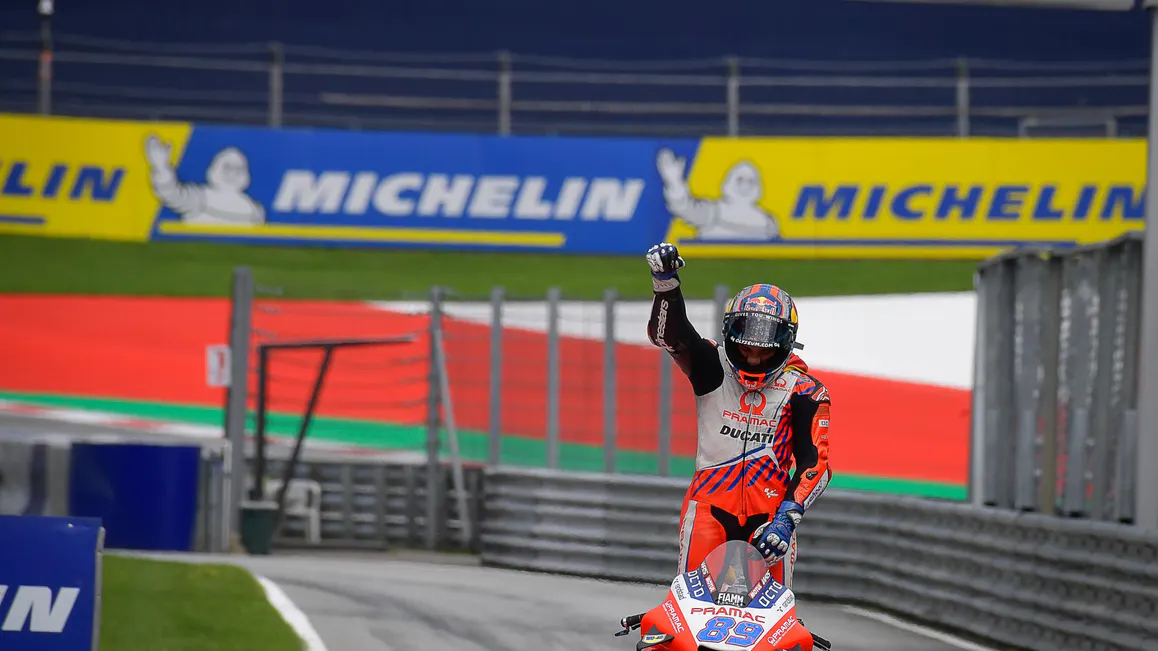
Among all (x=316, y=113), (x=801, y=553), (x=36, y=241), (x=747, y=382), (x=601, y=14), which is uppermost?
(x=601, y=14)

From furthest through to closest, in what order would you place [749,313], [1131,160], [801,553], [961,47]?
1. [961,47]
2. [1131,160]
3. [801,553]
4. [749,313]

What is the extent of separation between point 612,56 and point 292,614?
55.1 ft

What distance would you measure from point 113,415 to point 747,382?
60.8ft

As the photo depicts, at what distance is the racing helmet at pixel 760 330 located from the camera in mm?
6992

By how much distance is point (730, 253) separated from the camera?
21.7 m

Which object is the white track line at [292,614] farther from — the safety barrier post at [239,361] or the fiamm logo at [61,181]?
the fiamm logo at [61,181]

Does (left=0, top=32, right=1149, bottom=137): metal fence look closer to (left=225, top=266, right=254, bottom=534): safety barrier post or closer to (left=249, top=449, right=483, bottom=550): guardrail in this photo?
(left=225, top=266, right=254, bottom=534): safety barrier post

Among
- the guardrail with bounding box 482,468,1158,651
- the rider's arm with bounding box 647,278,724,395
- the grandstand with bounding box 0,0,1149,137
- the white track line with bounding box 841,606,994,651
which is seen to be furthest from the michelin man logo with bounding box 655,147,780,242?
the rider's arm with bounding box 647,278,724,395

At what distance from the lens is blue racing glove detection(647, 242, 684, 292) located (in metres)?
6.88

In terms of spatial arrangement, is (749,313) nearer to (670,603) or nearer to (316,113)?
(670,603)

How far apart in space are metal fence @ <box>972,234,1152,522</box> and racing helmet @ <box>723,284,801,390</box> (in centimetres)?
339

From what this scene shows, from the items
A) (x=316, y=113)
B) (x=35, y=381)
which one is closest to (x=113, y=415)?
(x=35, y=381)

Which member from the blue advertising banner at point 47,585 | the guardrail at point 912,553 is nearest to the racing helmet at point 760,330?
the blue advertising banner at point 47,585

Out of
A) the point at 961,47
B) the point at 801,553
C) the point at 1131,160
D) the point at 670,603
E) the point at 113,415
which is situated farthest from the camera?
the point at 961,47
